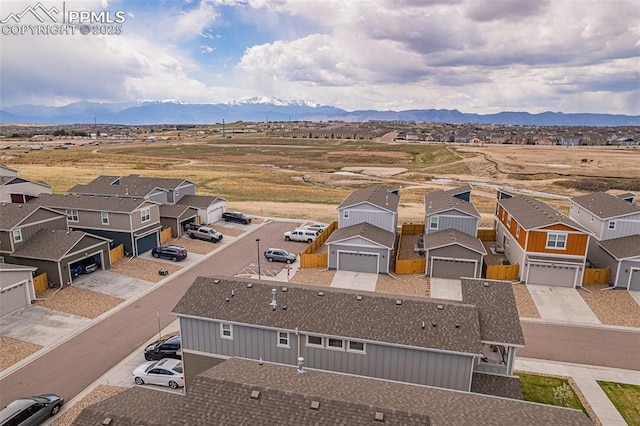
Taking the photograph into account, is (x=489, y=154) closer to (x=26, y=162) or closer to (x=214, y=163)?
(x=214, y=163)

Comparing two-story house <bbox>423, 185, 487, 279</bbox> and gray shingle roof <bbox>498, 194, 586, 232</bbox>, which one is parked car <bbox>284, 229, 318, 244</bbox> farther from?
gray shingle roof <bbox>498, 194, 586, 232</bbox>

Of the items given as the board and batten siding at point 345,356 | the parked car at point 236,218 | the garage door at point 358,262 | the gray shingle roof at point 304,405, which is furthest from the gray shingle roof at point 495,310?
the parked car at point 236,218

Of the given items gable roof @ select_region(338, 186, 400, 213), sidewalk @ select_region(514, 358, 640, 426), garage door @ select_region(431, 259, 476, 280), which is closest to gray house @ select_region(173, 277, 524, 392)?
sidewalk @ select_region(514, 358, 640, 426)

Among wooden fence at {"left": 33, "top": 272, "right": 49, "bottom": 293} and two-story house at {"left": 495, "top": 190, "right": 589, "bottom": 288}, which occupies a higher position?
two-story house at {"left": 495, "top": 190, "right": 589, "bottom": 288}

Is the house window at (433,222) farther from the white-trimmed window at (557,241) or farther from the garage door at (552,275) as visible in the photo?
the white-trimmed window at (557,241)

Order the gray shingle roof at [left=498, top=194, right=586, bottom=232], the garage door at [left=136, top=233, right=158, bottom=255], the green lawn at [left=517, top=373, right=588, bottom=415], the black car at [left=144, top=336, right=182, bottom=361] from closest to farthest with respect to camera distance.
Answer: the green lawn at [left=517, top=373, right=588, bottom=415] → the black car at [left=144, top=336, right=182, bottom=361] → the gray shingle roof at [left=498, top=194, right=586, bottom=232] → the garage door at [left=136, top=233, right=158, bottom=255]
